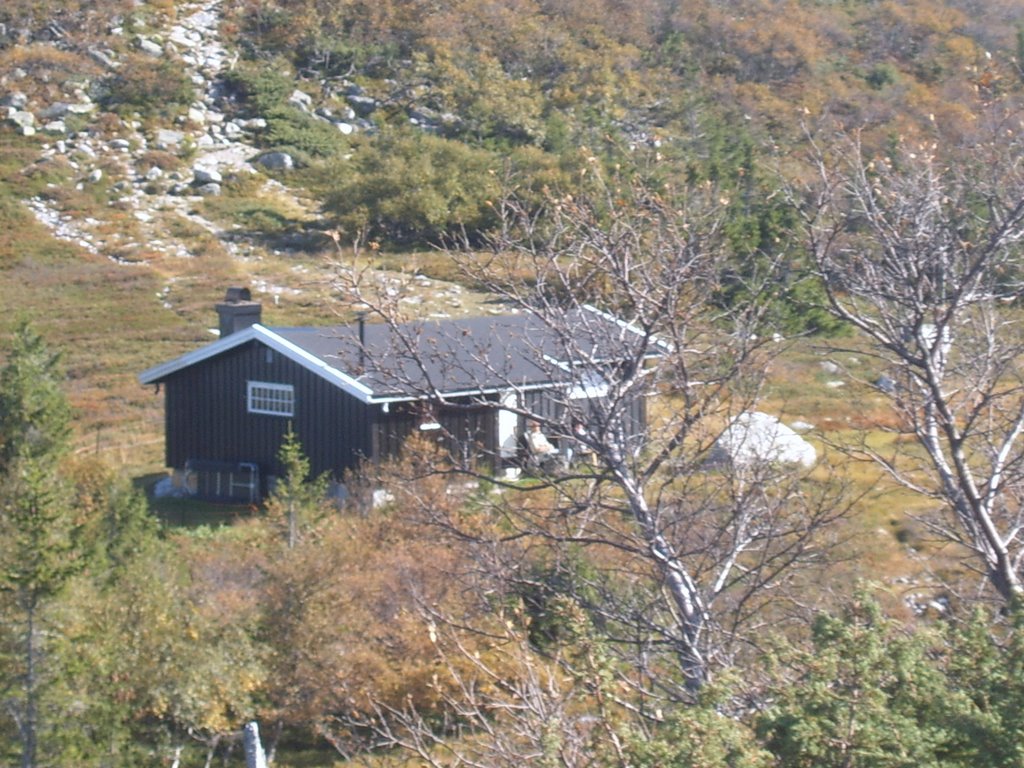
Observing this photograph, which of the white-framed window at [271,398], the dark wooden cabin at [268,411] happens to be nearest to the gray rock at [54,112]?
the dark wooden cabin at [268,411]

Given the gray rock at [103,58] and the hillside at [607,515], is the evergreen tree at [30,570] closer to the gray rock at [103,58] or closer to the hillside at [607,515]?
the hillside at [607,515]

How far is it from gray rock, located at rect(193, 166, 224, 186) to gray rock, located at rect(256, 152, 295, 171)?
2765mm

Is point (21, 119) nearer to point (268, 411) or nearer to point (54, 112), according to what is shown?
point (54, 112)

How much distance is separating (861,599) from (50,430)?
1481cm

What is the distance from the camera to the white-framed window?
2122 centimetres

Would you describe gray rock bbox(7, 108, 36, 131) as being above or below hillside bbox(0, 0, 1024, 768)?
above

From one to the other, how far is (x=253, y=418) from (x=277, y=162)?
29.9 metres

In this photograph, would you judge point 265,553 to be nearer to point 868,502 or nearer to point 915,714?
point 868,502

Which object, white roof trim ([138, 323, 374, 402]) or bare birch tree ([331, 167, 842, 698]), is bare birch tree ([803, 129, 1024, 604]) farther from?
white roof trim ([138, 323, 374, 402])

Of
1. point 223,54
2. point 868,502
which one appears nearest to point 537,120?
point 223,54

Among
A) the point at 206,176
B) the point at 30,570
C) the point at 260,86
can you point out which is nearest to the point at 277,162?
the point at 206,176

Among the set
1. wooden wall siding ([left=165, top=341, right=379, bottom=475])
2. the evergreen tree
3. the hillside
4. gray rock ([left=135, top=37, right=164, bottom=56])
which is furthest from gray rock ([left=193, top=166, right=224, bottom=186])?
the evergreen tree

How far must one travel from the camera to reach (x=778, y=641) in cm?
449

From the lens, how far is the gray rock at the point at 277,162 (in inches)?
1966
